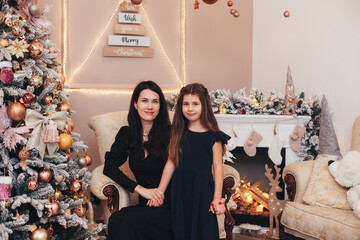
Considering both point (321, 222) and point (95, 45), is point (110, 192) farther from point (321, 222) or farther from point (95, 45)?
point (95, 45)

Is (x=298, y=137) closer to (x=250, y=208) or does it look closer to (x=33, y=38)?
(x=250, y=208)

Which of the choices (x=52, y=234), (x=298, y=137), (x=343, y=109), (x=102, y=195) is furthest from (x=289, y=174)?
(x=52, y=234)

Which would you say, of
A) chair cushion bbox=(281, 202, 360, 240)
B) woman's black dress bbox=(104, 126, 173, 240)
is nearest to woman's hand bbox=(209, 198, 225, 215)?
woman's black dress bbox=(104, 126, 173, 240)

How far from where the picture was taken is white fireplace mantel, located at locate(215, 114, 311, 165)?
3.72m

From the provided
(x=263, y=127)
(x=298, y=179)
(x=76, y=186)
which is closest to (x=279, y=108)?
(x=263, y=127)

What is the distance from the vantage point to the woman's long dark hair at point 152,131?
2568 millimetres

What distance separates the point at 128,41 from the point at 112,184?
172cm

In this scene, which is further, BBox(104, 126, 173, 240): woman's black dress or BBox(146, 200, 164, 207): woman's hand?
BBox(146, 200, 164, 207): woman's hand

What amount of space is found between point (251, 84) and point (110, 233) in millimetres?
2756

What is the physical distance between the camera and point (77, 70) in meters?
3.75

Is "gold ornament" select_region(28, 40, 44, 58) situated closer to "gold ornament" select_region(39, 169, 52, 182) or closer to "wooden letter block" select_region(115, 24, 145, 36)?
"gold ornament" select_region(39, 169, 52, 182)

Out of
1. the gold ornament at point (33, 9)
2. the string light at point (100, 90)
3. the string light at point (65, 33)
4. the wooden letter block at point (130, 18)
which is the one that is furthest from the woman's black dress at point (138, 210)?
the wooden letter block at point (130, 18)

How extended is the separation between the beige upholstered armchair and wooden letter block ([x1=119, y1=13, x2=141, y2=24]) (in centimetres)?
110

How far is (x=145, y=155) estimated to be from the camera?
8.48ft
